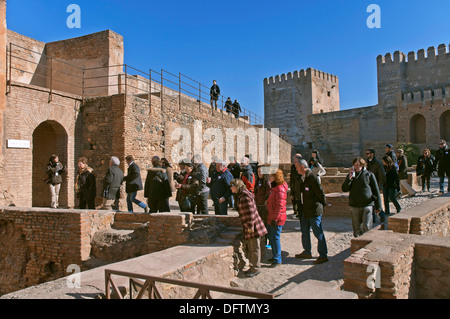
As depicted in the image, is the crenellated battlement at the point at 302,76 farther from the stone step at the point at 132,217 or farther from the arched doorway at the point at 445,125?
the stone step at the point at 132,217

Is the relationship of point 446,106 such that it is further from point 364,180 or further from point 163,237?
point 163,237

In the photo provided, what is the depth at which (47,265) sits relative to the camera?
7051mm

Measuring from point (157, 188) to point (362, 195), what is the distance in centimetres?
422

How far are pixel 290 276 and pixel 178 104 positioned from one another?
404 inches

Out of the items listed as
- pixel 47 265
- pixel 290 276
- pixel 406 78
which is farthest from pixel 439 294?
pixel 406 78

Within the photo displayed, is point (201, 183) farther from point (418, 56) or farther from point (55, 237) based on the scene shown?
point (418, 56)

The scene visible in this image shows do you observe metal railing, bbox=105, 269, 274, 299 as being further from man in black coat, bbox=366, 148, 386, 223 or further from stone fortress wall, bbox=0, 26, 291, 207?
stone fortress wall, bbox=0, 26, 291, 207

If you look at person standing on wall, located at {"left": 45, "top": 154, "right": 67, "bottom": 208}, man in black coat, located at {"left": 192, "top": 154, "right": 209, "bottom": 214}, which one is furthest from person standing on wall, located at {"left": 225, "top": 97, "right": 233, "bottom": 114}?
man in black coat, located at {"left": 192, "top": 154, "right": 209, "bottom": 214}

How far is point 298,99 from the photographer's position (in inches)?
1560

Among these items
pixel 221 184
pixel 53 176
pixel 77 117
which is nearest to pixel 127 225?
pixel 221 184

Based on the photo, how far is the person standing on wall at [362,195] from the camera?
573 cm

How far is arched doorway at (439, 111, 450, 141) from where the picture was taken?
29.9 m

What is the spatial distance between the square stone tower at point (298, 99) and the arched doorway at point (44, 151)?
98.8 ft

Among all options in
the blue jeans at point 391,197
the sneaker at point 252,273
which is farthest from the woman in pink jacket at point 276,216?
the blue jeans at point 391,197
